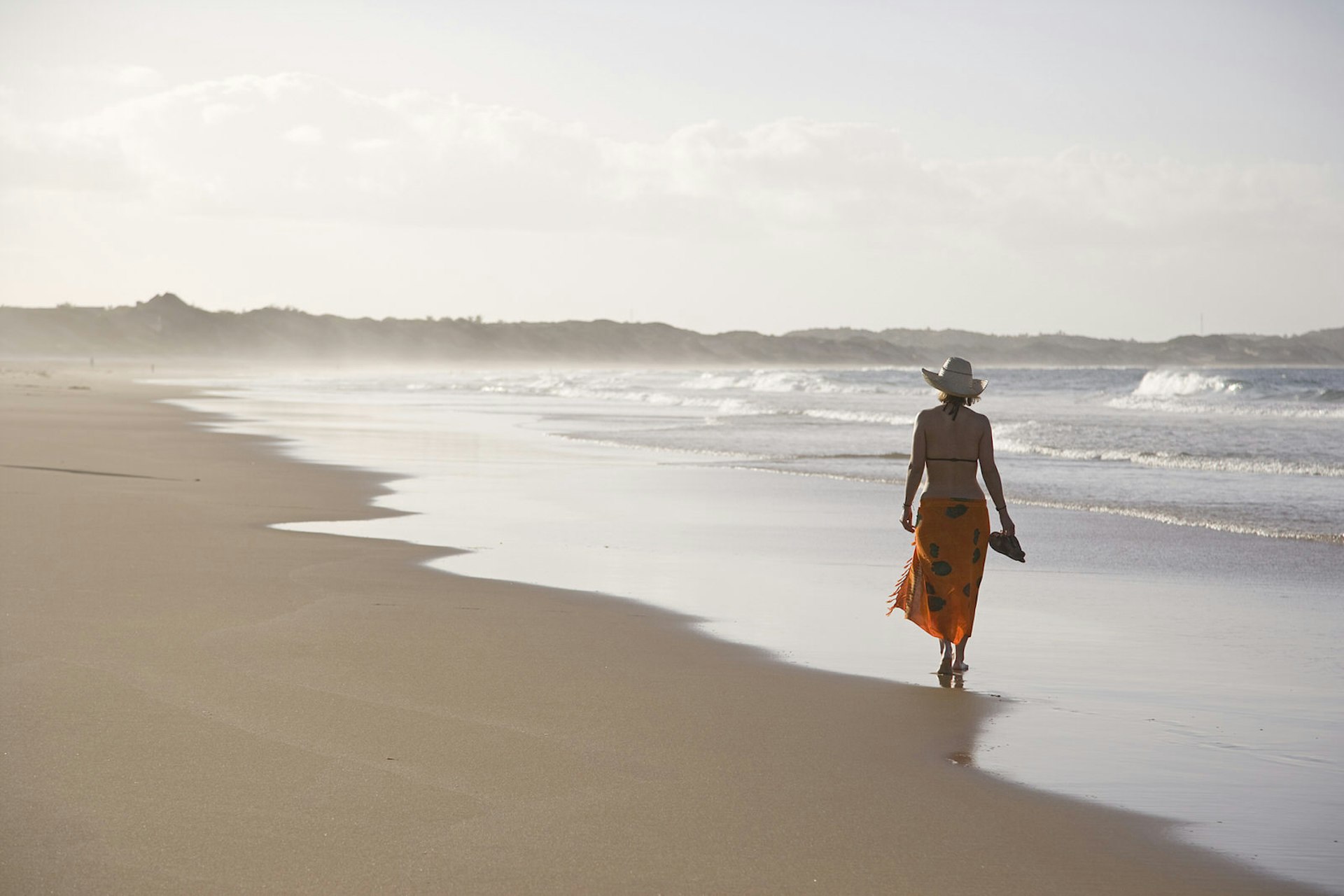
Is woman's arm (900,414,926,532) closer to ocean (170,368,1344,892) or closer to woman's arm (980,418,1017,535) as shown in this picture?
woman's arm (980,418,1017,535)

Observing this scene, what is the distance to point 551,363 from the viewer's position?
638 feet

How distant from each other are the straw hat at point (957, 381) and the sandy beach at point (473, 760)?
153cm

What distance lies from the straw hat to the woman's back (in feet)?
0.36

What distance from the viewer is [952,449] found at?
6.44m

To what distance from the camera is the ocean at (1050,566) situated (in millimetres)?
4887

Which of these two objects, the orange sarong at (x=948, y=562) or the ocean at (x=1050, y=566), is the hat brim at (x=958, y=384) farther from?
the ocean at (x=1050, y=566)

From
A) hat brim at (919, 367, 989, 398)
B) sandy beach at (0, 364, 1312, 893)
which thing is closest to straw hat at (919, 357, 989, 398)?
hat brim at (919, 367, 989, 398)

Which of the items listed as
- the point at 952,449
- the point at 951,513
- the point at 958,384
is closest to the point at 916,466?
the point at 952,449

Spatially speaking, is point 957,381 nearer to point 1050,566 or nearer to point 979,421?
point 979,421

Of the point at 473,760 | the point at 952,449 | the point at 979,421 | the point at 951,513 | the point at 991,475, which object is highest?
the point at 979,421

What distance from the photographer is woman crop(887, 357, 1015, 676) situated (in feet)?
20.6

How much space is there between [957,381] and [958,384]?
0.06 ft

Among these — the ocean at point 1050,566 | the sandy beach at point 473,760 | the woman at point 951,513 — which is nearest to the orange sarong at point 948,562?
the woman at point 951,513

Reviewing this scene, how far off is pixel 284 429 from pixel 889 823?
23640 mm
